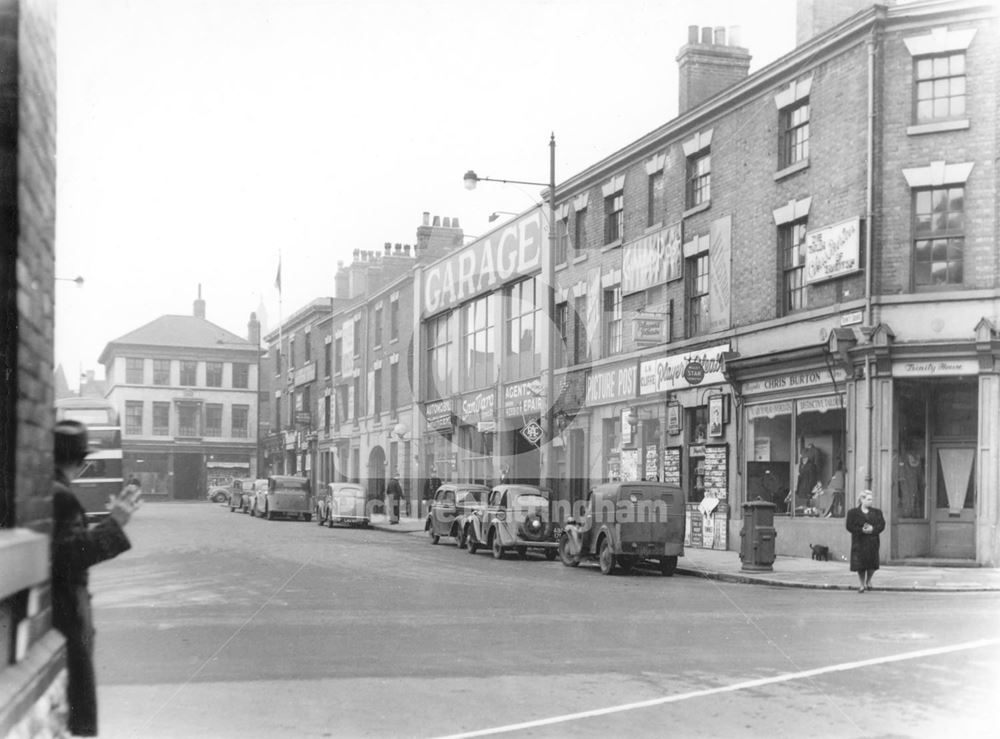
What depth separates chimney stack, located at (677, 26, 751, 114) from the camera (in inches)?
1112

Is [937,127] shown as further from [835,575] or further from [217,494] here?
[217,494]

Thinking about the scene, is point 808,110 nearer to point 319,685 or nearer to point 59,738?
point 319,685

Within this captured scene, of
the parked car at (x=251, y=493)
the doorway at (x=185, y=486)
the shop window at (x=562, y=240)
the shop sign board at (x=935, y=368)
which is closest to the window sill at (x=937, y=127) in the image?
the shop sign board at (x=935, y=368)

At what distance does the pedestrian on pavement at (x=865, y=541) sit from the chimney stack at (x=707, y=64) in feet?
46.7

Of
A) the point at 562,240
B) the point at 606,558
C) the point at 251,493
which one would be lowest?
the point at 251,493

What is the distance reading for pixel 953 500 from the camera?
20844mm

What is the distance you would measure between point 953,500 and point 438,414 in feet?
84.4

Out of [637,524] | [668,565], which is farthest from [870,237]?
[668,565]

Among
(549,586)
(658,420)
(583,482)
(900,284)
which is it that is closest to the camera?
(549,586)

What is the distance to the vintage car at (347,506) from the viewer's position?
3844cm

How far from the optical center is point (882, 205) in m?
21.2

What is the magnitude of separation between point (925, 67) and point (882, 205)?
2.80 meters

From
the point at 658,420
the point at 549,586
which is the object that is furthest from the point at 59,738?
the point at 658,420

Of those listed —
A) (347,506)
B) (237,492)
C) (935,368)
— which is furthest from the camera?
(237,492)
